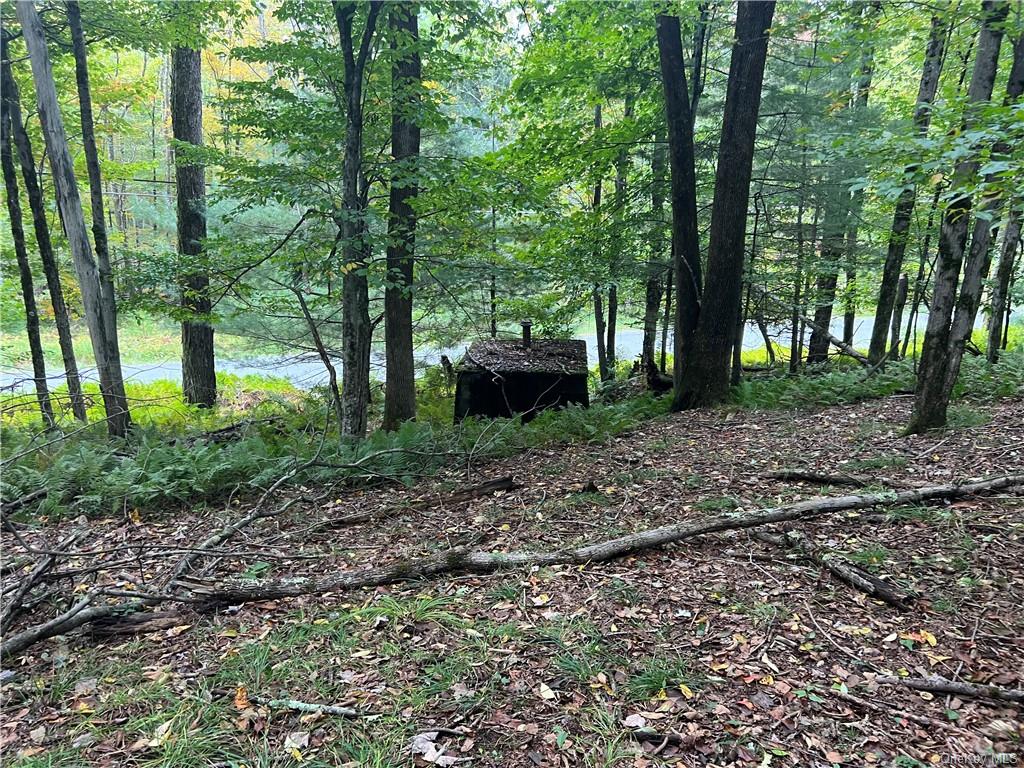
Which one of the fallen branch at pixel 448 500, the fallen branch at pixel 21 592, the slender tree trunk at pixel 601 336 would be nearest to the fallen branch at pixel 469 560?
the fallen branch at pixel 21 592

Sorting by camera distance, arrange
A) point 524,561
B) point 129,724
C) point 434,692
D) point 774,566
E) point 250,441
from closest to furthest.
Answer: point 129,724, point 434,692, point 774,566, point 524,561, point 250,441

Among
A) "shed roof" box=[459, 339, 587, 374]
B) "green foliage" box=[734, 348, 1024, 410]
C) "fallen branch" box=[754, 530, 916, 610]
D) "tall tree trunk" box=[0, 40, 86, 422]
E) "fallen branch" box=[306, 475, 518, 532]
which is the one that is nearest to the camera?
"fallen branch" box=[754, 530, 916, 610]

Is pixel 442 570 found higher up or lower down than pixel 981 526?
lower down

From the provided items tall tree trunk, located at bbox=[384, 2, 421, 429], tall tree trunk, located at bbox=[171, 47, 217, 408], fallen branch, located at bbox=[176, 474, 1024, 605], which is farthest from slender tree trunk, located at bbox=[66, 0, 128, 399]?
fallen branch, located at bbox=[176, 474, 1024, 605]

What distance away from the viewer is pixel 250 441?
657 centimetres

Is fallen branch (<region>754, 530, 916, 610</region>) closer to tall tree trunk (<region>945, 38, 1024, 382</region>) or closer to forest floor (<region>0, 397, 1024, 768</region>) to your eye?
forest floor (<region>0, 397, 1024, 768</region>)

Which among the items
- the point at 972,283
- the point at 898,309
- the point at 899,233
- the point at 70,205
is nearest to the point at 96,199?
the point at 70,205

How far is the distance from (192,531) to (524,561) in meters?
3.01

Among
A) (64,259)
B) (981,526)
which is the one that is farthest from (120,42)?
(981,526)

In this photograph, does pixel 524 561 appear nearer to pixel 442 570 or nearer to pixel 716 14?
pixel 442 570

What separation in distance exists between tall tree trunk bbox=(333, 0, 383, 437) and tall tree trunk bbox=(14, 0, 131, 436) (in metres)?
2.62

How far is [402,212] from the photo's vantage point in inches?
320

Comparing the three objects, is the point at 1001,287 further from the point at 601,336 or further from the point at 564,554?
the point at 564,554

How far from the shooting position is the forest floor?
2.23 meters
